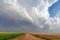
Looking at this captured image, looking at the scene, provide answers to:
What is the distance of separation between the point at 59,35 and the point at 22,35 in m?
5.42

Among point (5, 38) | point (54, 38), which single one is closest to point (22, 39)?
point (5, 38)

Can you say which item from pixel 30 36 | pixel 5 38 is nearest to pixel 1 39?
pixel 5 38

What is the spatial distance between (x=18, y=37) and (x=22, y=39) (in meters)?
0.78

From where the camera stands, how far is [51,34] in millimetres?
19750

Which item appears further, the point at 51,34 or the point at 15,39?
the point at 51,34

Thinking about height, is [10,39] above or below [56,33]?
below

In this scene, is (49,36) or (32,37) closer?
(32,37)

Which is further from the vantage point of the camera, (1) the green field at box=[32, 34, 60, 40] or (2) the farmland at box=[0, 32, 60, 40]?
(1) the green field at box=[32, 34, 60, 40]

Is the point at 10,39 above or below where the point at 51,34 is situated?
below

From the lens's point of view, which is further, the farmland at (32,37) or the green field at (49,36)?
the green field at (49,36)

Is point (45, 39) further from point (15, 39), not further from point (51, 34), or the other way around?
point (15, 39)

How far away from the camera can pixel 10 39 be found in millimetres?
18219

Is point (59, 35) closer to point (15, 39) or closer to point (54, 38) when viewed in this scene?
point (54, 38)

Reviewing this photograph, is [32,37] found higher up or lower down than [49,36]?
lower down
